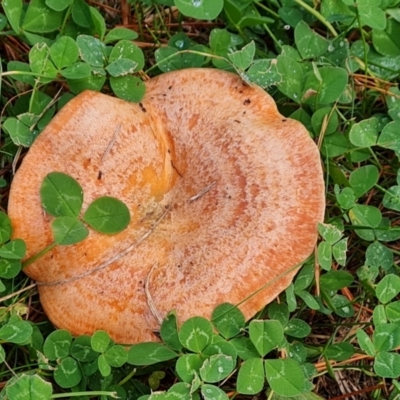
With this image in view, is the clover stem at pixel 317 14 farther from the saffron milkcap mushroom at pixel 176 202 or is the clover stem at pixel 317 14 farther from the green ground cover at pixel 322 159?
the saffron milkcap mushroom at pixel 176 202

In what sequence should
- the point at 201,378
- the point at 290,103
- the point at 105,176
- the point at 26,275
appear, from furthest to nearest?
the point at 290,103, the point at 26,275, the point at 105,176, the point at 201,378

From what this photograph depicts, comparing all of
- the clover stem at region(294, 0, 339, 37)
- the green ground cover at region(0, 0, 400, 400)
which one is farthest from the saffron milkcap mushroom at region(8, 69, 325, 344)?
the clover stem at region(294, 0, 339, 37)

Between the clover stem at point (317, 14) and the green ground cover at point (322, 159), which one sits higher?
the clover stem at point (317, 14)

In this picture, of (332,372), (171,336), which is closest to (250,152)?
(171,336)

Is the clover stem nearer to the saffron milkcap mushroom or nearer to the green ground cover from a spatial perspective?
the green ground cover

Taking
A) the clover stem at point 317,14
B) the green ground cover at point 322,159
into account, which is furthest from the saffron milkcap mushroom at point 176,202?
the clover stem at point 317,14

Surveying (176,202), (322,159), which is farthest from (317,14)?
(176,202)

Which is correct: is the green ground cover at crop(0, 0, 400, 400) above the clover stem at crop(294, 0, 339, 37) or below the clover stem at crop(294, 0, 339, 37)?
below

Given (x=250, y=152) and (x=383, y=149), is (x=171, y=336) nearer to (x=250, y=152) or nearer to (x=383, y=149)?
(x=250, y=152)

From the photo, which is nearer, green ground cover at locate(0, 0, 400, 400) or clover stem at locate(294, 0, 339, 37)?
green ground cover at locate(0, 0, 400, 400)
